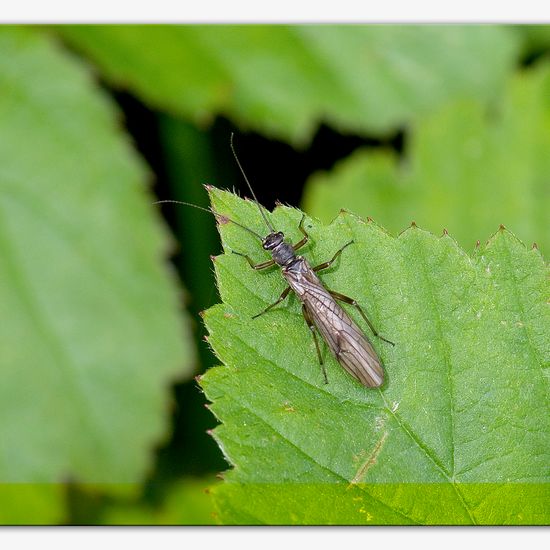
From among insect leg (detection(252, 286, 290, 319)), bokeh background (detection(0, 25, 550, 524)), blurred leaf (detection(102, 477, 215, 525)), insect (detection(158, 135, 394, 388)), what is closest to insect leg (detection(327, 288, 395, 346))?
insect (detection(158, 135, 394, 388))

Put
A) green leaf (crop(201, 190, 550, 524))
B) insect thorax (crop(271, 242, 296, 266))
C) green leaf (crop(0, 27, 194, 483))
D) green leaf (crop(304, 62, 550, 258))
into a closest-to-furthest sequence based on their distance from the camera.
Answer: green leaf (crop(201, 190, 550, 524)), insect thorax (crop(271, 242, 296, 266)), green leaf (crop(0, 27, 194, 483)), green leaf (crop(304, 62, 550, 258))

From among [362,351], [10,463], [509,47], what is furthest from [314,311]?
[509,47]

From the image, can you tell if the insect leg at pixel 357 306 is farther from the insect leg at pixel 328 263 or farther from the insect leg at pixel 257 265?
the insect leg at pixel 257 265

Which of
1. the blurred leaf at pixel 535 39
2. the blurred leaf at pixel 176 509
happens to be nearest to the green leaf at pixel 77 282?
the blurred leaf at pixel 176 509

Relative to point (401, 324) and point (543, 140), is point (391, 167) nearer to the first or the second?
point (543, 140)

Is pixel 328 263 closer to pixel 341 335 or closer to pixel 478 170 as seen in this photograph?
pixel 341 335

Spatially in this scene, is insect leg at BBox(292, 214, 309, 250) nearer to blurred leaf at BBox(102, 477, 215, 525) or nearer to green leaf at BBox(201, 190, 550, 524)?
green leaf at BBox(201, 190, 550, 524)

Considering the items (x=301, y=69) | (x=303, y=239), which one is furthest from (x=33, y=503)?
(x=301, y=69)
